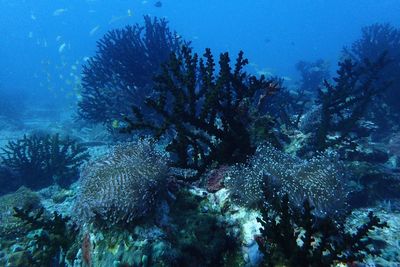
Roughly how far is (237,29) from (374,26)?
472ft

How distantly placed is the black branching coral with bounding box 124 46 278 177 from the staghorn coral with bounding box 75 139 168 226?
395 millimetres

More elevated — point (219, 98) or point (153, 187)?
point (219, 98)

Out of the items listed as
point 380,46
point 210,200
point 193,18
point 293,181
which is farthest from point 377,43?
point 193,18

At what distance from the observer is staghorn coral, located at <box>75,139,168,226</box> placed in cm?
331

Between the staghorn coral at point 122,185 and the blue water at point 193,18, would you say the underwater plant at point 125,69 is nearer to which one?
the staghorn coral at point 122,185

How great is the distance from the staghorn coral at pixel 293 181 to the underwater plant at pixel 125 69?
8.16m

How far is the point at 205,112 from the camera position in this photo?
426 cm

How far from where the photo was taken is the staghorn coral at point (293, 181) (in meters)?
3.46

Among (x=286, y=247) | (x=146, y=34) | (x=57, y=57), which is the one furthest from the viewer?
(x=57, y=57)

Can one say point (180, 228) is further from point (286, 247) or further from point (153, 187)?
point (286, 247)

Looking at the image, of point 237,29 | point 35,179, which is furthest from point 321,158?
point 237,29

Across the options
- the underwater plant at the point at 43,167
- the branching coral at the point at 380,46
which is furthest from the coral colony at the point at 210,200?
the branching coral at the point at 380,46

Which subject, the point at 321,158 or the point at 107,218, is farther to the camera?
the point at 321,158

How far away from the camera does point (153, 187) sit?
3531mm
